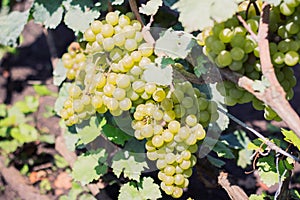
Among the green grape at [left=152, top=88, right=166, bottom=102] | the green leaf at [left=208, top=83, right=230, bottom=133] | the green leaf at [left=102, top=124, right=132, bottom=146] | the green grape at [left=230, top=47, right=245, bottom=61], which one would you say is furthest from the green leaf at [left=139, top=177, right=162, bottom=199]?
the green grape at [left=230, top=47, right=245, bottom=61]

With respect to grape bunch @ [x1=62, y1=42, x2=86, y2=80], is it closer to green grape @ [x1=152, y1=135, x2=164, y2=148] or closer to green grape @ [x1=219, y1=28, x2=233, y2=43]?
green grape @ [x1=152, y1=135, x2=164, y2=148]

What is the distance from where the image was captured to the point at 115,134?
1468 millimetres

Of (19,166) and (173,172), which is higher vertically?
(173,172)

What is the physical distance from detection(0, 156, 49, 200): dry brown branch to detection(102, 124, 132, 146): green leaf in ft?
2.24

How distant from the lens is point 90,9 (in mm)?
1396

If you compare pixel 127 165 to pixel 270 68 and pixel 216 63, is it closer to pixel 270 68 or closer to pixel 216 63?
pixel 216 63

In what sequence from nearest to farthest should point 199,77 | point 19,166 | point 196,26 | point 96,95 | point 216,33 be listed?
point 196,26 → point 216,33 → point 199,77 → point 96,95 → point 19,166

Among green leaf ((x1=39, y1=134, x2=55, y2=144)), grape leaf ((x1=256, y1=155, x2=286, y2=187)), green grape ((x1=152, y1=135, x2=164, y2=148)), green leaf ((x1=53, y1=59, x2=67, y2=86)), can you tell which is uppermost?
green grape ((x1=152, y1=135, x2=164, y2=148))

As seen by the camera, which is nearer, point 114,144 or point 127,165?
point 127,165

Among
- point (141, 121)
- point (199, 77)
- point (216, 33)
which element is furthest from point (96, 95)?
point (216, 33)

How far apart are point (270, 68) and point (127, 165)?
716 mm

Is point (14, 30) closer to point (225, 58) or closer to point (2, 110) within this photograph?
point (2, 110)

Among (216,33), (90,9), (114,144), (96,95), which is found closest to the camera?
(216,33)

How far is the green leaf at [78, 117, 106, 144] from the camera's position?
4.81 feet
